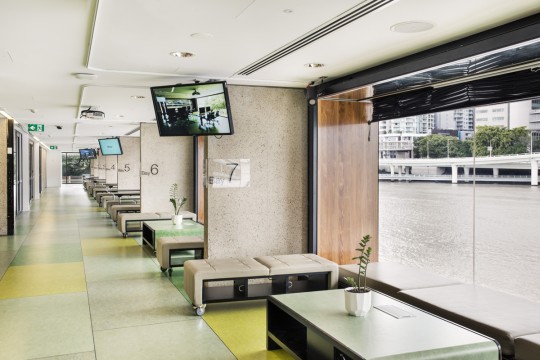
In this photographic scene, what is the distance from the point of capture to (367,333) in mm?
3654

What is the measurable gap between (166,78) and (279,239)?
9.38 feet

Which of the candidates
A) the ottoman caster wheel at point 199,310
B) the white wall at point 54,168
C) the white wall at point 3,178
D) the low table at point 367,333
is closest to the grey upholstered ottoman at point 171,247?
the ottoman caster wheel at point 199,310

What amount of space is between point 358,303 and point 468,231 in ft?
10.7

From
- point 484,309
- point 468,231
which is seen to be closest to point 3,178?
point 468,231

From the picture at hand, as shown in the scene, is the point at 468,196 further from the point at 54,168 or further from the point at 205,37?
the point at 54,168

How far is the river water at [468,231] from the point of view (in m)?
6.07

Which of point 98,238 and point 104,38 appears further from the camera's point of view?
point 98,238

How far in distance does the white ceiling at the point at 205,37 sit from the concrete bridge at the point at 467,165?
167 cm

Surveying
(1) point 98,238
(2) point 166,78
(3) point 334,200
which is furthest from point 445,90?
(1) point 98,238

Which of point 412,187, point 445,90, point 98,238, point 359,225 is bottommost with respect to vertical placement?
point 98,238

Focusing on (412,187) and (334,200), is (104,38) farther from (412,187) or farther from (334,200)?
(412,187)

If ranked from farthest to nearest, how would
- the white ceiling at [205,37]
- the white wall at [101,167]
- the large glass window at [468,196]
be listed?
the white wall at [101,167] < the large glass window at [468,196] < the white ceiling at [205,37]

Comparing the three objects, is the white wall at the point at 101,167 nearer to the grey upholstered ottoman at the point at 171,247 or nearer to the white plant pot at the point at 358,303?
the grey upholstered ottoman at the point at 171,247

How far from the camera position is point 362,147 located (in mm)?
7512
